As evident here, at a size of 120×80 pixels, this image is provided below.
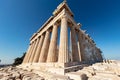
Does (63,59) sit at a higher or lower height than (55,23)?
lower

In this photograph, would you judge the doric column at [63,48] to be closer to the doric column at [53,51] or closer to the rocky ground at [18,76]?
the doric column at [53,51]

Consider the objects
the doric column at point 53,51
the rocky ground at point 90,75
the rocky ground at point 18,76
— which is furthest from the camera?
the doric column at point 53,51

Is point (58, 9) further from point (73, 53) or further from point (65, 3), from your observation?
point (73, 53)

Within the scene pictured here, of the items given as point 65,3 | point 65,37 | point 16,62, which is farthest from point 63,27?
point 16,62

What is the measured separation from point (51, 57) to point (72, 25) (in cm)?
723

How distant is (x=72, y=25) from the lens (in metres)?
16.3

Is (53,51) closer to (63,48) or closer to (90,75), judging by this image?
(63,48)

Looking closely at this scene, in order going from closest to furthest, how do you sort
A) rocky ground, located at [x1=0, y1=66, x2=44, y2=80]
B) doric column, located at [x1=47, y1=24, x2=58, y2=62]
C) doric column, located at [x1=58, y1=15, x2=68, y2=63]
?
rocky ground, located at [x1=0, y1=66, x2=44, y2=80]
doric column, located at [x1=58, y1=15, x2=68, y2=63]
doric column, located at [x1=47, y1=24, x2=58, y2=62]

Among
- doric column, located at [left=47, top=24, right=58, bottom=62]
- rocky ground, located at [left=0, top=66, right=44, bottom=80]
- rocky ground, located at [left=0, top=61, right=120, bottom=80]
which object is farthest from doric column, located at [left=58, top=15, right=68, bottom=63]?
rocky ground, located at [left=0, top=66, right=44, bottom=80]

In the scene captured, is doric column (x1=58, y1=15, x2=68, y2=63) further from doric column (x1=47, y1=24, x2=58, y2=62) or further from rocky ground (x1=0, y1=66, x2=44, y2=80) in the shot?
rocky ground (x1=0, y1=66, x2=44, y2=80)

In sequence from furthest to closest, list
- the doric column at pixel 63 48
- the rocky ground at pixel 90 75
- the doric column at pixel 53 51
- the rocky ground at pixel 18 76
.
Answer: the doric column at pixel 53 51
the doric column at pixel 63 48
the rocky ground at pixel 18 76
the rocky ground at pixel 90 75

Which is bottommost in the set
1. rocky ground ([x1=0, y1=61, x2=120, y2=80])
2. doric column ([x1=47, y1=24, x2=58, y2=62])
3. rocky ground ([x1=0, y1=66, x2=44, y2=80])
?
rocky ground ([x1=0, y1=66, x2=44, y2=80])

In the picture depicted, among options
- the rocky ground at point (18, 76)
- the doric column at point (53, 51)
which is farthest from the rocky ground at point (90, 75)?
the doric column at point (53, 51)

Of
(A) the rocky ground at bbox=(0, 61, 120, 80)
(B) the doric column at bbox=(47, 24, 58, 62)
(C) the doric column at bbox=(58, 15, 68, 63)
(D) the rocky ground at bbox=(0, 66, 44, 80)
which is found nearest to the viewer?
(A) the rocky ground at bbox=(0, 61, 120, 80)
